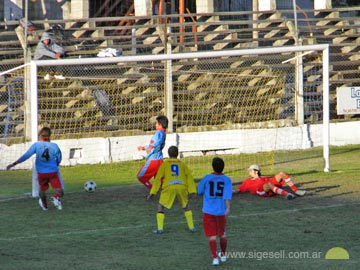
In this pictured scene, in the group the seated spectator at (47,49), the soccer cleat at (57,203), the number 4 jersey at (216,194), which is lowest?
the soccer cleat at (57,203)

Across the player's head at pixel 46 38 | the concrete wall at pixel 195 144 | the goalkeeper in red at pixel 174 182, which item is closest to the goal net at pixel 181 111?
the concrete wall at pixel 195 144

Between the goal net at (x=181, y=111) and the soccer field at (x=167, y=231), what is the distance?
330cm

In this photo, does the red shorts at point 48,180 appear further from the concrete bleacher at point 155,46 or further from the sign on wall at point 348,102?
the sign on wall at point 348,102

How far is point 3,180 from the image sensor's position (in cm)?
1986

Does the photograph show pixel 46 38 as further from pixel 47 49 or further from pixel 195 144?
pixel 195 144

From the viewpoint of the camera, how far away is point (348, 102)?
24.3 meters

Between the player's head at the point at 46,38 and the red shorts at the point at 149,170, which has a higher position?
the player's head at the point at 46,38

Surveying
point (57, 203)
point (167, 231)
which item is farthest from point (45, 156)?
point (167, 231)

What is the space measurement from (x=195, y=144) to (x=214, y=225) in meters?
11.1

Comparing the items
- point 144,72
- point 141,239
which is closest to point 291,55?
point 144,72

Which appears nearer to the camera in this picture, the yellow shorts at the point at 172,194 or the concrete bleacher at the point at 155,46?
the yellow shorts at the point at 172,194

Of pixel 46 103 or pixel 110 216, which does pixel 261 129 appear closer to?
pixel 46 103

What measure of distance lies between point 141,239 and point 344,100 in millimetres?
12288

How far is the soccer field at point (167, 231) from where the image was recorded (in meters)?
11.8
